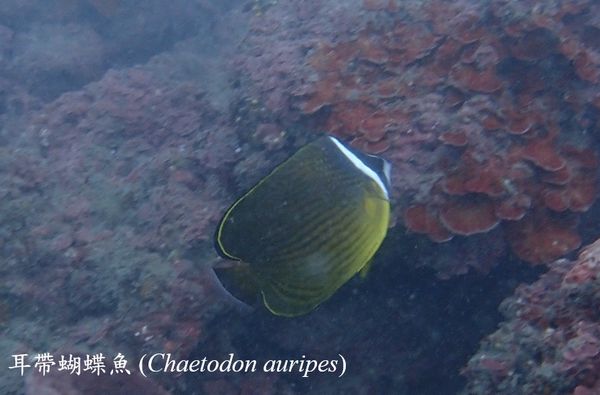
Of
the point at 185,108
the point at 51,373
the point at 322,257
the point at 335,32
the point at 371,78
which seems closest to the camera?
the point at 322,257

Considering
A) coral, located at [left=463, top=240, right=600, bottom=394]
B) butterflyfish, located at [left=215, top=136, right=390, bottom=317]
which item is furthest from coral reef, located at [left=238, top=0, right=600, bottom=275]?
butterflyfish, located at [left=215, top=136, right=390, bottom=317]

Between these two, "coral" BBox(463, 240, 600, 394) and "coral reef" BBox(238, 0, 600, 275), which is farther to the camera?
"coral reef" BBox(238, 0, 600, 275)

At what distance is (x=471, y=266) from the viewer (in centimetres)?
388

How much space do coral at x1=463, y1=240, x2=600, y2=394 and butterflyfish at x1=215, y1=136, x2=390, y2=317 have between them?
1198 mm

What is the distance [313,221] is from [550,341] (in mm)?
1537

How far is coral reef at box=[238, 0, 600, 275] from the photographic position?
376 centimetres

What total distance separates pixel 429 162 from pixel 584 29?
2404mm

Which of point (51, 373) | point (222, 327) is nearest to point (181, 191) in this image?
point (222, 327)

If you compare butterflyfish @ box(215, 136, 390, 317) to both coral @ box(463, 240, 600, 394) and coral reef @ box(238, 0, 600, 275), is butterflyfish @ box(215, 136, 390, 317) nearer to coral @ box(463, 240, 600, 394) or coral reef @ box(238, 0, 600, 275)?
coral @ box(463, 240, 600, 394)

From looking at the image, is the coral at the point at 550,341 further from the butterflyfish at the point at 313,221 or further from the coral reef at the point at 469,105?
the butterflyfish at the point at 313,221

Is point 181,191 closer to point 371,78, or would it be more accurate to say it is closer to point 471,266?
point 371,78

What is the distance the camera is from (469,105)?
4.20 metres

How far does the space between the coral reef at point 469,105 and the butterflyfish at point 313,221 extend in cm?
187

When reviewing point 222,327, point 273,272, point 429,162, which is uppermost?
point 273,272
